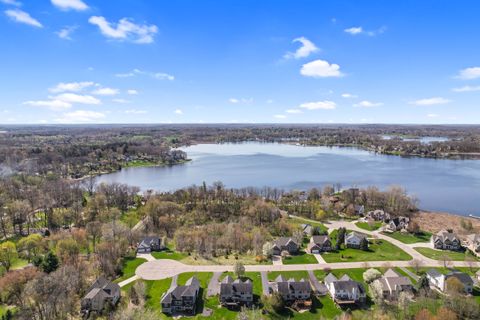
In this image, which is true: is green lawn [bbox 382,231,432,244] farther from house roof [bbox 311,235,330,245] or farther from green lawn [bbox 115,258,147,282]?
green lawn [bbox 115,258,147,282]

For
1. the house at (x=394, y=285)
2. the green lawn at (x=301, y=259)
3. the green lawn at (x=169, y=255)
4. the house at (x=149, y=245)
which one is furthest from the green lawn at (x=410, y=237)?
the house at (x=149, y=245)

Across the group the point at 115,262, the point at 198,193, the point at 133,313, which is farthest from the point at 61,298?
the point at 198,193

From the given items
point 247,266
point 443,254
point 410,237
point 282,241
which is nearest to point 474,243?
point 443,254

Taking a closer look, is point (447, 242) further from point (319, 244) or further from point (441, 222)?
point (319, 244)

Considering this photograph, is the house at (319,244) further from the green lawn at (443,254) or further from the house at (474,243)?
the house at (474,243)

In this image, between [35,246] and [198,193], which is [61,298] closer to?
[35,246]

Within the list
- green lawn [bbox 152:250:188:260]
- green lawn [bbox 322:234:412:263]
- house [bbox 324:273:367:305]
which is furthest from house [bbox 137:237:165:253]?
house [bbox 324:273:367:305]
